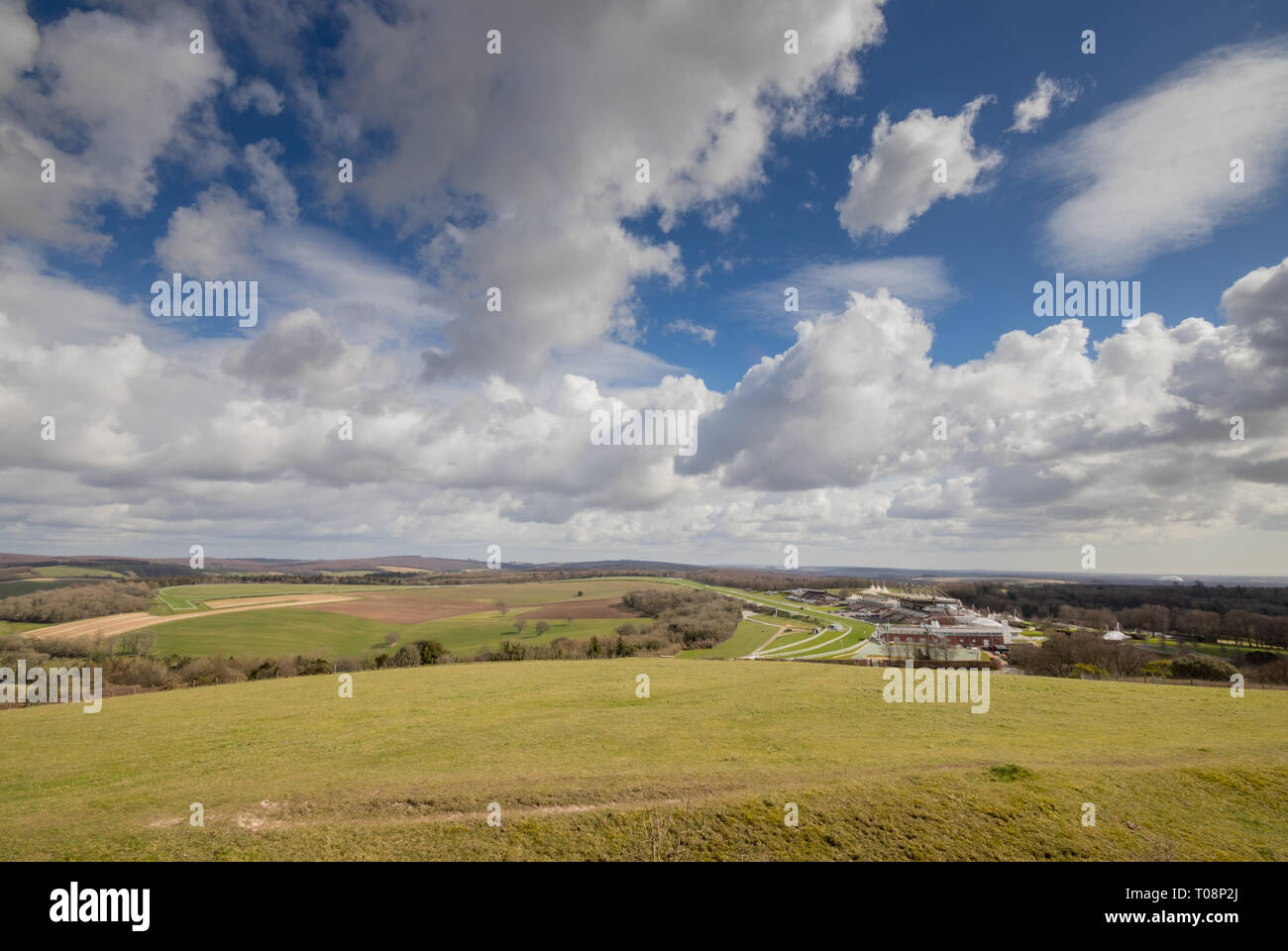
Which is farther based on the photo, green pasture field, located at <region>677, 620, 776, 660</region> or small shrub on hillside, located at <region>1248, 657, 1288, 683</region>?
green pasture field, located at <region>677, 620, 776, 660</region>

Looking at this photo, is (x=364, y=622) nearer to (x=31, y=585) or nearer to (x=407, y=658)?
(x=407, y=658)

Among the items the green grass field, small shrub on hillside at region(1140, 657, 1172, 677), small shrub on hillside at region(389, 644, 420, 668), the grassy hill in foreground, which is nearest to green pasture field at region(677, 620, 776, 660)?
small shrub on hillside at region(389, 644, 420, 668)

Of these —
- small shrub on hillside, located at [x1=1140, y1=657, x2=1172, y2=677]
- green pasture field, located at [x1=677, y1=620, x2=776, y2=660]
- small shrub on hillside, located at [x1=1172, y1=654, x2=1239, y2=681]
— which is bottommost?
green pasture field, located at [x1=677, y1=620, x2=776, y2=660]

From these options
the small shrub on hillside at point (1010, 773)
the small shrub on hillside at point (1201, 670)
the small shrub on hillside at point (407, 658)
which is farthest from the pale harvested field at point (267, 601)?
the small shrub on hillside at point (1201, 670)

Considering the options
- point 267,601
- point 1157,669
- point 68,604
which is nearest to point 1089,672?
point 1157,669

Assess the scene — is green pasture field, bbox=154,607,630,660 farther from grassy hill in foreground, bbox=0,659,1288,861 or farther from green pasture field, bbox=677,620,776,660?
grassy hill in foreground, bbox=0,659,1288,861

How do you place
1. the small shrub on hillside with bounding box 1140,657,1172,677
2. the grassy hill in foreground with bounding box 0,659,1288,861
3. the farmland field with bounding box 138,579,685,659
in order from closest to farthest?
the grassy hill in foreground with bounding box 0,659,1288,861
the small shrub on hillside with bounding box 1140,657,1172,677
the farmland field with bounding box 138,579,685,659

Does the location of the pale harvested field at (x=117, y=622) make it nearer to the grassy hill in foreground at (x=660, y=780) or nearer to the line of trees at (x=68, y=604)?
the line of trees at (x=68, y=604)
